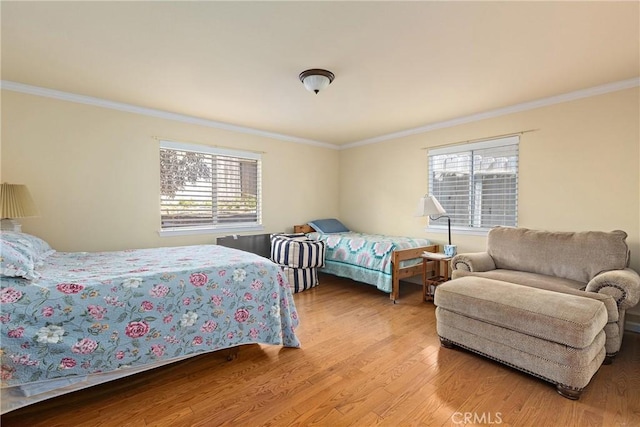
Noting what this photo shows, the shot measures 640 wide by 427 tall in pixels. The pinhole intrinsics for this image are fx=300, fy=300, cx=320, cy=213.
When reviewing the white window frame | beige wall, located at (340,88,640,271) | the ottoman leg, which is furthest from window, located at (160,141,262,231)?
the ottoman leg

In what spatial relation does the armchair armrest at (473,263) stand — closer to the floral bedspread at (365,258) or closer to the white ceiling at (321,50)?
the floral bedspread at (365,258)

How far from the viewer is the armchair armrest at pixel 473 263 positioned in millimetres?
2975

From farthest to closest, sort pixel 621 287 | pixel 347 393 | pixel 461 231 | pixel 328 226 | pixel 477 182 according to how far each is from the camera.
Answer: pixel 328 226 < pixel 461 231 < pixel 477 182 < pixel 621 287 < pixel 347 393

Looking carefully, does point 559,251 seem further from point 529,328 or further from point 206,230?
point 206,230

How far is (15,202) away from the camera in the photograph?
2.49 meters

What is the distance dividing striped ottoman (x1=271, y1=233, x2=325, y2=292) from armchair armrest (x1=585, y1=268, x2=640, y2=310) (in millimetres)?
2776

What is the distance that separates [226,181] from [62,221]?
1841 mm

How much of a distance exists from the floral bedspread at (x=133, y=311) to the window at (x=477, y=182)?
269 centimetres

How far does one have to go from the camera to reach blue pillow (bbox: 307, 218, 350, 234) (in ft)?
16.1

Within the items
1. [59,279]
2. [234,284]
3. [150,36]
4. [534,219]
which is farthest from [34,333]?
[534,219]

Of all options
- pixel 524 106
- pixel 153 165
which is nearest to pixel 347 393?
pixel 153 165

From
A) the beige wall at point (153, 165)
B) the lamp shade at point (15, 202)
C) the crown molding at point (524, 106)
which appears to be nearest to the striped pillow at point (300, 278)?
the beige wall at point (153, 165)

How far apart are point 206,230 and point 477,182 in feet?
11.7

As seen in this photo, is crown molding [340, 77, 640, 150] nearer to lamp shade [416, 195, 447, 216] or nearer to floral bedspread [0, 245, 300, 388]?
lamp shade [416, 195, 447, 216]
